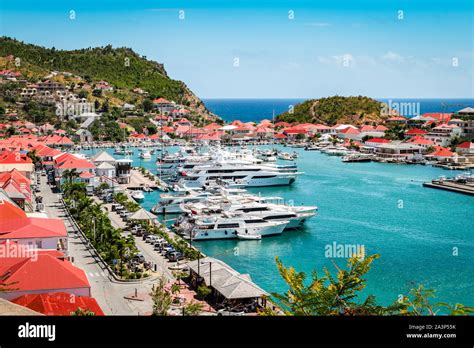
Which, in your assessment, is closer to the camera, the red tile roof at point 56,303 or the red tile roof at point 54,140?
the red tile roof at point 56,303

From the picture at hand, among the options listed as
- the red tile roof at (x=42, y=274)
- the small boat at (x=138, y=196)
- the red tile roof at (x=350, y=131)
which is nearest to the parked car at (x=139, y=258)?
the red tile roof at (x=42, y=274)

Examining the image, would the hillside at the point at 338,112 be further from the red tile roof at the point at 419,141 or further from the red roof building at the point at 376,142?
the red tile roof at the point at 419,141

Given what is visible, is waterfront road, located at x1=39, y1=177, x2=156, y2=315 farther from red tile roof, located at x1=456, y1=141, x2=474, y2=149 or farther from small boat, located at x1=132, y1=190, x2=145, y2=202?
red tile roof, located at x1=456, y1=141, x2=474, y2=149

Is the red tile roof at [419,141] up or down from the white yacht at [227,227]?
up

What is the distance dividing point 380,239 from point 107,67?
1232 inches

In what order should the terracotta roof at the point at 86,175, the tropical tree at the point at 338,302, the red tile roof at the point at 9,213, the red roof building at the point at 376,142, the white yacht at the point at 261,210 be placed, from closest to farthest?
the tropical tree at the point at 338,302
the red tile roof at the point at 9,213
the white yacht at the point at 261,210
the terracotta roof at the point at 86,175
the red roof building at the point at 376,142

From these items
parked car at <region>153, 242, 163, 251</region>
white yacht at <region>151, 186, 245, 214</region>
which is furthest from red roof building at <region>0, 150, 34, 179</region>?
parked car at <region>153, 242, 163, 251</region>

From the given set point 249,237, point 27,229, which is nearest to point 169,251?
point 27,229

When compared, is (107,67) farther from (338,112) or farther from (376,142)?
(376,142)

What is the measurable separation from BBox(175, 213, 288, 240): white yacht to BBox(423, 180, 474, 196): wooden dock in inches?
282

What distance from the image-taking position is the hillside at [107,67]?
1427 inches

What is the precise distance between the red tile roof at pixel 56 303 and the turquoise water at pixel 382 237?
3086 mm

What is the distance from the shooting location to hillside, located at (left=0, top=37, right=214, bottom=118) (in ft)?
119
